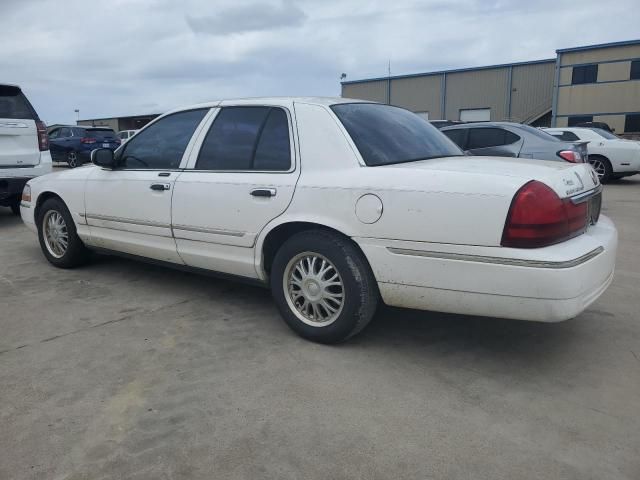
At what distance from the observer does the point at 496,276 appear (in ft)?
8.62

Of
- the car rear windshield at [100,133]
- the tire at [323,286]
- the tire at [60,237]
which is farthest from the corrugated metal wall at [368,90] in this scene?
the tire at [323,286]

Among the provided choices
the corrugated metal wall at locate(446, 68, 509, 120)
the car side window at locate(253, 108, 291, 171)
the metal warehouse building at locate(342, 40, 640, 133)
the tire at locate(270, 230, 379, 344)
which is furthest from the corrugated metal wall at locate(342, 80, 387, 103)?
the tire at locate(270, 230, 379, 344)

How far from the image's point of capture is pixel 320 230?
3.16 meters

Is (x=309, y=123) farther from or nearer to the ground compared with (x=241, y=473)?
farther from the ground

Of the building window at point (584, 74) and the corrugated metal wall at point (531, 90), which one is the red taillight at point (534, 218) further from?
the corrugated metal wall at point (531, 90)

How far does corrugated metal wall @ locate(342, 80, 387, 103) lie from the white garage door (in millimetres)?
6330

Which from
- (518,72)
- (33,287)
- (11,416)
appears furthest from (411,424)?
(518,72)

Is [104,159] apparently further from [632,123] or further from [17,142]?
[632,123]

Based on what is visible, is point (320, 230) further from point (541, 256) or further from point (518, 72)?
point (518, 72)

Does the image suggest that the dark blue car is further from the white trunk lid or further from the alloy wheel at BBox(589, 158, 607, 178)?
the alloy wheel at BBox(589, 158, 607, 178)

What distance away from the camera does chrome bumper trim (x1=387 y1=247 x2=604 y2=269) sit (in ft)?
8.34

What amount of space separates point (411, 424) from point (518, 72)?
36.1 metres

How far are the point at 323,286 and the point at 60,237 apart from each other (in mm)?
3039

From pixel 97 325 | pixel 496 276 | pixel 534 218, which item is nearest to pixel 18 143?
pixel 97 325
